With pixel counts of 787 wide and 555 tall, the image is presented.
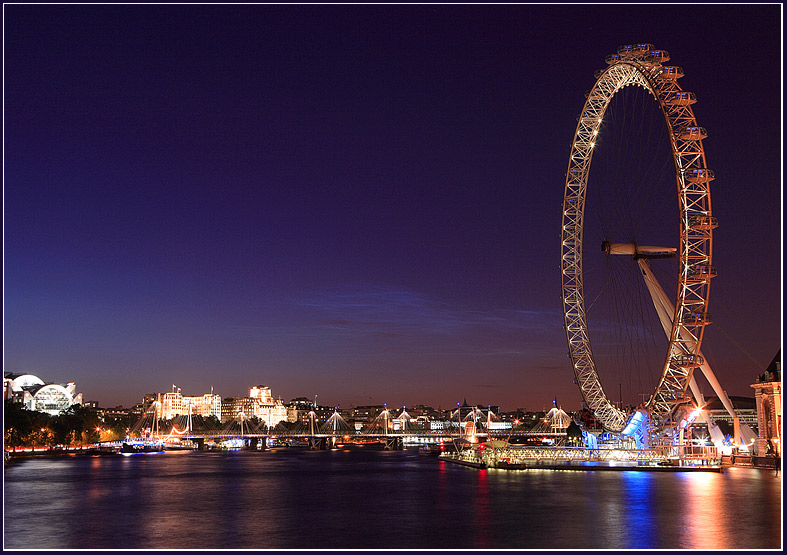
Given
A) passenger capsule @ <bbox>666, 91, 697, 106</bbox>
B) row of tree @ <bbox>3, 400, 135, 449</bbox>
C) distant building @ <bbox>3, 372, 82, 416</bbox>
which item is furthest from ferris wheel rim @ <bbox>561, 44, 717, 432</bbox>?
distant building @ <bbox>3, 372, 82, 416</bbox>

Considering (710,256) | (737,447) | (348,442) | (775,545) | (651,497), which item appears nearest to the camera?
(775,545)

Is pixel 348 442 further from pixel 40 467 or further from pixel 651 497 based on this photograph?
pixel 651 497

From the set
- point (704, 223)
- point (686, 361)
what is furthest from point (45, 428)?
point (704, 223)

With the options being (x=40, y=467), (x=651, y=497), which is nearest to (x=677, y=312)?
(x=651, y=497)

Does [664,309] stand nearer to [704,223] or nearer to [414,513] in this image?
[704,223]

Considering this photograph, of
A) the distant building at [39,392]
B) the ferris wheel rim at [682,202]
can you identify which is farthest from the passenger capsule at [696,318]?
the distant building at [39,392]

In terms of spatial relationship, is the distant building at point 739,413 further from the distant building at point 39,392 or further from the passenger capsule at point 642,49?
the distant building at point 39,392

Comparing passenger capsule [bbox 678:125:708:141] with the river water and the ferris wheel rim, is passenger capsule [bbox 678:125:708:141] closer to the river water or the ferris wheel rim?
the ferris wheel rim
